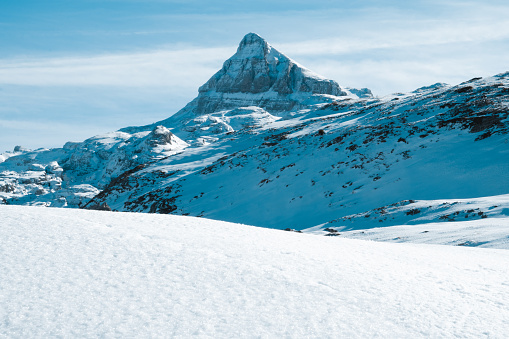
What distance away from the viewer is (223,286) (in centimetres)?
714

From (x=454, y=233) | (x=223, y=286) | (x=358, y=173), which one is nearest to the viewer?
(x=223, y=286)

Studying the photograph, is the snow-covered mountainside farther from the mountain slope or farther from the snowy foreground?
the snowy foreground

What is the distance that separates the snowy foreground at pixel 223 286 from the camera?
594cm

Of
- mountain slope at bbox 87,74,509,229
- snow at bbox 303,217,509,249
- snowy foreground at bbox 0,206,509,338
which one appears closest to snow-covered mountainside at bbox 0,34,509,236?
mountain slope at bbox 87,74,509,229

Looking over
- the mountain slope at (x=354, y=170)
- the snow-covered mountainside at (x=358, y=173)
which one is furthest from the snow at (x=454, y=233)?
the mountain slope at (x=354, y=170)

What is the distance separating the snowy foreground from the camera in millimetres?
5941

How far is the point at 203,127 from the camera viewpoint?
5738 inches

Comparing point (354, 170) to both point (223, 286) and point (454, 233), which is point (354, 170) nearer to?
point (454, 233)

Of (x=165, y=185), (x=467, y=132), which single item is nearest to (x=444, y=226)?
(x=467, y=132)

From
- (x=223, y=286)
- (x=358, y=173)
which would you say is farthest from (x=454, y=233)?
(x=358, y=173)

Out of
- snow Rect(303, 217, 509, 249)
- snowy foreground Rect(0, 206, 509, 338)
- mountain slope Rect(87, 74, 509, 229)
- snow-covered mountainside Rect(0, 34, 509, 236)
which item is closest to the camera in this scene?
snowy foreground Rect(0, 206, 509, 338)

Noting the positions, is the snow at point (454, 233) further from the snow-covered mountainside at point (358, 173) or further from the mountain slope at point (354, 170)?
the mountain slope at point (354, 170)

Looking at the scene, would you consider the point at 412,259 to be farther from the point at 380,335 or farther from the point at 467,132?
the point at 467,132

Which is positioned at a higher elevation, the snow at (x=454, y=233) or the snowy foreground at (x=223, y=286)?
the snowy foreground at (x=223, y=286)
